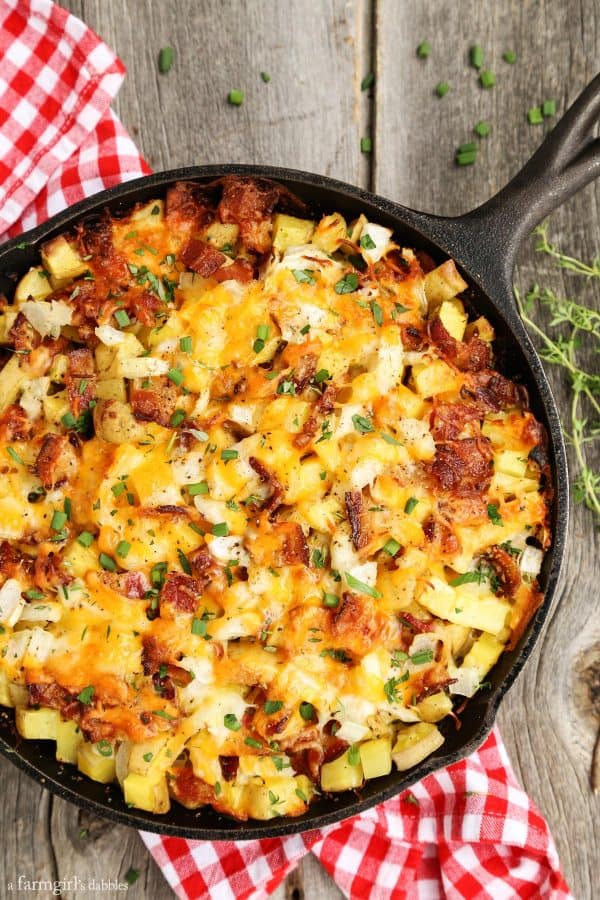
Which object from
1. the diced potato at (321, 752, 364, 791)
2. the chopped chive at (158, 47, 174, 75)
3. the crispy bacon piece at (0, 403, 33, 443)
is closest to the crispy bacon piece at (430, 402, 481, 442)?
the diced potato at (321, 752, 364, 791)

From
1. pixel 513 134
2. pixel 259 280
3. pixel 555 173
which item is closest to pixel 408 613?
pixel 259 280

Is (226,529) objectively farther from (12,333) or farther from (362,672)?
(12,333)

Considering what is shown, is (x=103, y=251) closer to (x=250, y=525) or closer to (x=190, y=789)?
(x=250, y=525)

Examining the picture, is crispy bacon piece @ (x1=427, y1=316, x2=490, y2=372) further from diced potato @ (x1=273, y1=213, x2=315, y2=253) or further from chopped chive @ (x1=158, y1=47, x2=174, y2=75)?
chopped chive @ (x1=158, y1=47, x2=174, y2=75)

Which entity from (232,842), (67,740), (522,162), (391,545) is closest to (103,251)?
(391,545)

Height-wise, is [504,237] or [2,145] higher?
[504,237]

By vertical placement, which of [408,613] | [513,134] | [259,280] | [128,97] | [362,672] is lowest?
[362,672]

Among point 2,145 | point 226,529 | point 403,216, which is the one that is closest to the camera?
point 226,529
